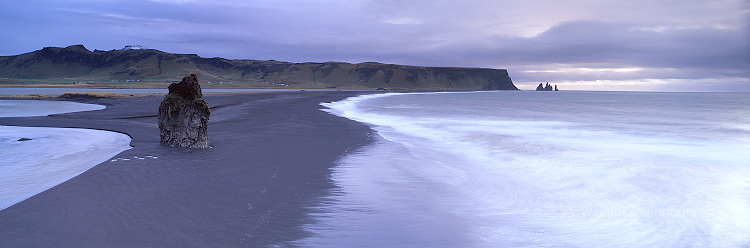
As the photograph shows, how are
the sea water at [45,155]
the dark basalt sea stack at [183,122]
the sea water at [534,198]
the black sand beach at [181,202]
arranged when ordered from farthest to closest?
the dark basalt sea stack at [183,122] < the sea water at [45,155] < the sea water at [534,198] < the black sand beach at [181,202]

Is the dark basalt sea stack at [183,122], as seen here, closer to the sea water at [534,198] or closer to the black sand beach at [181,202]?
the black sand beach at [181,202]

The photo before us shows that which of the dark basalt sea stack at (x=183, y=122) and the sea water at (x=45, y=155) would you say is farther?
the dark basalt sea stack at (x=183, y=122)

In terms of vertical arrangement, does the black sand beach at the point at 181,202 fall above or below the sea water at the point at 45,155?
above

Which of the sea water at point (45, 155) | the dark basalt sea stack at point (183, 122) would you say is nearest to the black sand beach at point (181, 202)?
the dark basalt sea stack at point (183, 122)

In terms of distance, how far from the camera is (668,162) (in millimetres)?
11539

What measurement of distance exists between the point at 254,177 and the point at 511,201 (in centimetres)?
426

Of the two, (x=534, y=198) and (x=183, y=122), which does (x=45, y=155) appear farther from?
(x=534, y=198)

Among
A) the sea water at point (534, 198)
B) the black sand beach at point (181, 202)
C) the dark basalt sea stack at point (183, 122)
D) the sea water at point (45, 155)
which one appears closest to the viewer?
the black sand beach at point (181, 202)

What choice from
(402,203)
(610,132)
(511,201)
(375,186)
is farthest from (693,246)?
(610,132)

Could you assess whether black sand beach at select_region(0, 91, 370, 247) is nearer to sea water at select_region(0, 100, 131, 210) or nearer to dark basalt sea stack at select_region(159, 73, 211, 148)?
dark basalt sea stack at select_region(159, 73, 211, 148)

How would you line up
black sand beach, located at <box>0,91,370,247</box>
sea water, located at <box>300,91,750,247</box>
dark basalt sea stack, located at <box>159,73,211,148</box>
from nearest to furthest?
black sand beach, located at <box>0,91,370,247</box> < sea water, located at <box>300,91,750,247</box> < dark basalt sea stack, located at <box>159,73,211,148</box>

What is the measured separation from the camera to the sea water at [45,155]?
735 centimetres

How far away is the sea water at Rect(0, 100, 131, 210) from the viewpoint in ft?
24.1

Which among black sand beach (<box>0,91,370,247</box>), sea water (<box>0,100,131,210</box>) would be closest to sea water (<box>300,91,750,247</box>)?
black sand beach (<box>0,91,370,247</box>)
